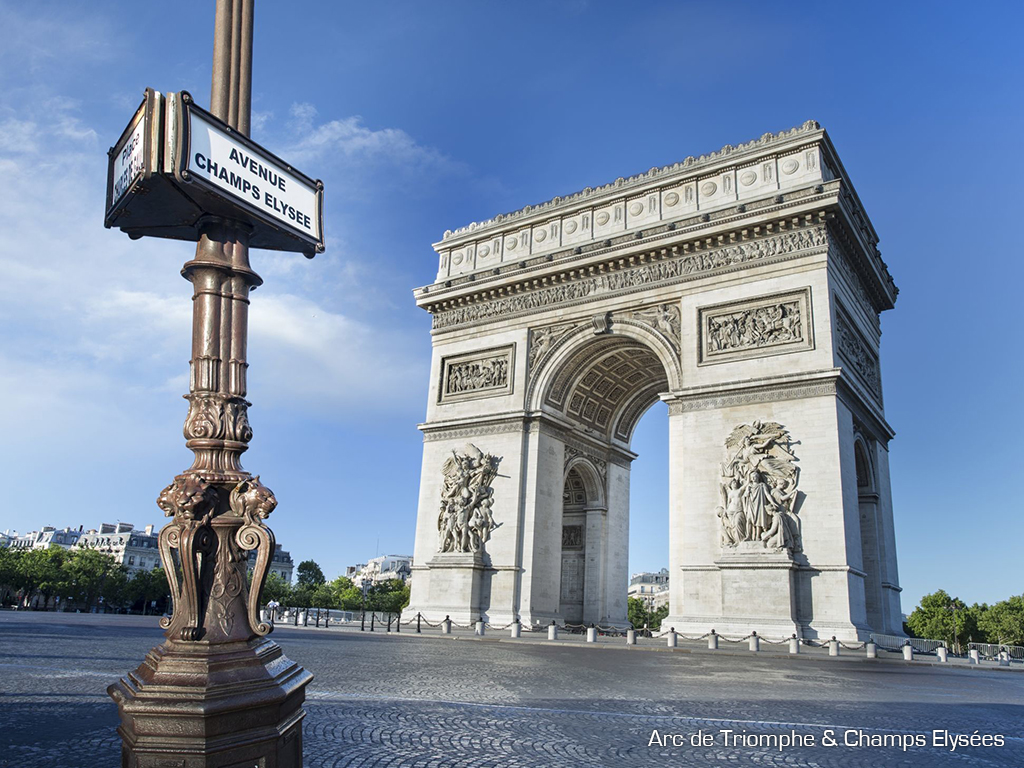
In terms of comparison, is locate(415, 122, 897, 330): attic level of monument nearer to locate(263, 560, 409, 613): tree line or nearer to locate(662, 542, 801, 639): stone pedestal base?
locate(662, 542, 801, 639): stone pedestal base

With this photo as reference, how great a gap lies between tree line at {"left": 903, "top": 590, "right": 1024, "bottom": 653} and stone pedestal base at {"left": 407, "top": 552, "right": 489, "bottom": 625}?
47976 millimetres

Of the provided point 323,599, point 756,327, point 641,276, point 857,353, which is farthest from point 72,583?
point 857,353

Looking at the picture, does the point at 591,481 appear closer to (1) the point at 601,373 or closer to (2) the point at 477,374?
(1) the point at 601,373

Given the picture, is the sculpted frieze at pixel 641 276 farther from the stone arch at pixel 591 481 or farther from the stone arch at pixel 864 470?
the stone arch at pixel 864 470

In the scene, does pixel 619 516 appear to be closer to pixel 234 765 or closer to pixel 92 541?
pixel 234 765

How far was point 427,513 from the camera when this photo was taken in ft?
83.3

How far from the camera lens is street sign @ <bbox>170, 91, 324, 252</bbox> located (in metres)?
2.92

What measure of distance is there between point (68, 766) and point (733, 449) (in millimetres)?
18068

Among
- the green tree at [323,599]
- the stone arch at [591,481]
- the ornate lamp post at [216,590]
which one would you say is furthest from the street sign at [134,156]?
the green tree at [323,599]

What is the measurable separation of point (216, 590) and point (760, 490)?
18052mm

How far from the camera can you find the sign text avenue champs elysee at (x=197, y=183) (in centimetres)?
291

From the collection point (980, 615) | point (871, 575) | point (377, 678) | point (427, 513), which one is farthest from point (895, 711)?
point (980, 615)

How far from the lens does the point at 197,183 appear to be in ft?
9.60

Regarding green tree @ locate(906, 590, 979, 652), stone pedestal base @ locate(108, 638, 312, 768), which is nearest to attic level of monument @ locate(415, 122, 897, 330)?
stone pedestal base @ locate(108, 638, 312, 768)
